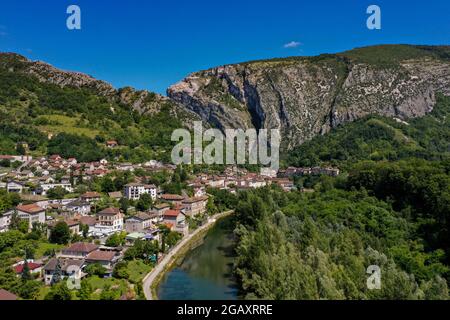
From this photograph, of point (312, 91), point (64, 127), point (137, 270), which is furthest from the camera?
point (312, 91)

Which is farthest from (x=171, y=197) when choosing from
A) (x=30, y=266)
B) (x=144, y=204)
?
(x=30, y=266)

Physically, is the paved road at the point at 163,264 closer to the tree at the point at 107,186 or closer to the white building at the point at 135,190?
the white building at the point at 135,190

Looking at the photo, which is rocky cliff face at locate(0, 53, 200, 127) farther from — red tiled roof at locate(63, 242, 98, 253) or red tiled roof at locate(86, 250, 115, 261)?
red tiled roof at locate(86, 250, 115, 261)

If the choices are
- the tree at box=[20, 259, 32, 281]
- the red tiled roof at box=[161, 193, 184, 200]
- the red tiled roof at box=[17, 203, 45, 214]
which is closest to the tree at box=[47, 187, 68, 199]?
the red tiled roof at box=[17, 203, 45, 214]

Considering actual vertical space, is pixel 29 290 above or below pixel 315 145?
below

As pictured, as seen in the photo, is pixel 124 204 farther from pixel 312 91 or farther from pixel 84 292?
pixel 312 91

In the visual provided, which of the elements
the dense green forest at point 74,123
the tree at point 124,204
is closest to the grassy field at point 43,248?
the tree at point 124,204
